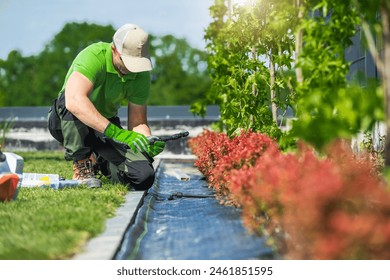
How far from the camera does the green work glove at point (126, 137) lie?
19.8 ft

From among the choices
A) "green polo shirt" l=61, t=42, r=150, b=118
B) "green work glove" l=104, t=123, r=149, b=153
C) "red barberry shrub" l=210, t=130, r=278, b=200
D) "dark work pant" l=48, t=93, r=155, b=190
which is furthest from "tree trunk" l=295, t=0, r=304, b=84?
"dark work pant" l=48, t=93, r=155, b=190

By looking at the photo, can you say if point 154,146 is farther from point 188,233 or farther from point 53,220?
point 53,220

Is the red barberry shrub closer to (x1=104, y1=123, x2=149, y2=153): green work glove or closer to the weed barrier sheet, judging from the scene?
the weed barrier sheet

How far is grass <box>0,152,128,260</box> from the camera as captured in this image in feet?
11.9


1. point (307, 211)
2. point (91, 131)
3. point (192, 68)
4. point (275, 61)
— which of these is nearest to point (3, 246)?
point (307, 211)

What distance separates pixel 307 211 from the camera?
9.65ft

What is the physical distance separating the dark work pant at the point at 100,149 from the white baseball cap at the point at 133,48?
33.3 inches

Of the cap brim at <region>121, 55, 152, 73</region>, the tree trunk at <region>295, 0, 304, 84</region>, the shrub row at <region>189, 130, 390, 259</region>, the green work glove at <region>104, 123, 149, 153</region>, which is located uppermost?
the tree trunk at <region>295, 0, 304, 84</region>

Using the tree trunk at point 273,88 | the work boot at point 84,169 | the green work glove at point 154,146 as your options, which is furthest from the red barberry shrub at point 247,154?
the work boot at point 84,169

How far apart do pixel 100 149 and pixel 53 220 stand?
2.44 m

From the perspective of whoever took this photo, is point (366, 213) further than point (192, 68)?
No

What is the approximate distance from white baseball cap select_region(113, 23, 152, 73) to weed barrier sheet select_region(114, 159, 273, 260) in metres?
1.17
